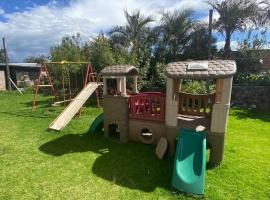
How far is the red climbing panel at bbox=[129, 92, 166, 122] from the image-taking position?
667cm

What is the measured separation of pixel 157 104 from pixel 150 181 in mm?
2485

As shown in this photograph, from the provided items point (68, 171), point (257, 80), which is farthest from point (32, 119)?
point (257, 80)

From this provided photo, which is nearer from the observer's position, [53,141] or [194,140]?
[194,140]

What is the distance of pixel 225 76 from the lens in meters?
5.09

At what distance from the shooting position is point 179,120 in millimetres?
6488

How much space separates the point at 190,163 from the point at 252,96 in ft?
30.9

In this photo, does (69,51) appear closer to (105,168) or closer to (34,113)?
(34,113)

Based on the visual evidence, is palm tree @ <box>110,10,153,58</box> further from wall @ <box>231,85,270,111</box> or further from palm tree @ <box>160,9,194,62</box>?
wall @ <box>231,85,270,111</box>

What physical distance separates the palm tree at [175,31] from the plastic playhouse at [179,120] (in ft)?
35.0

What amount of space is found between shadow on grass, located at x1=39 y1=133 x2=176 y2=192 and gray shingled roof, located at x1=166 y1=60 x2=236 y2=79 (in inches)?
86.0

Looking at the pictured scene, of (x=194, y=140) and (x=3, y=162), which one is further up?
(x=194, y=140)

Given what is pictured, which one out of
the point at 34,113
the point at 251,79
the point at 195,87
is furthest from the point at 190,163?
the point at 251,79

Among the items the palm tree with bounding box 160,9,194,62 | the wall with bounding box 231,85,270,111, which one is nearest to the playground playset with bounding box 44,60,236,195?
the wall with bounding box 231,85,270,111

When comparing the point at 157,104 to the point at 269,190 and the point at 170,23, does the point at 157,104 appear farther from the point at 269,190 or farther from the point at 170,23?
the point at 170,23
